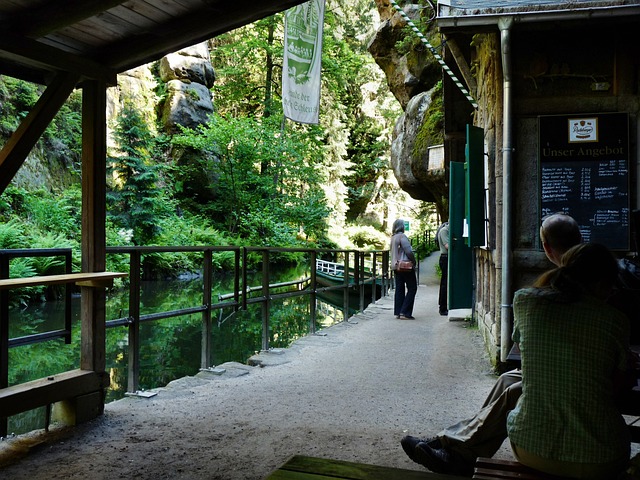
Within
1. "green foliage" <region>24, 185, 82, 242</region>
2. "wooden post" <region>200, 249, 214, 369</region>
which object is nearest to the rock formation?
"green foliage" <region>24, 185, 82, 242</region>

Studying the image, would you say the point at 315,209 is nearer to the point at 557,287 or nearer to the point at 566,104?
the point at 566,104

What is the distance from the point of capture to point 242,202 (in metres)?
24.3

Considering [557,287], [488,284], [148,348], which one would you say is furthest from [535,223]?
[148,348]

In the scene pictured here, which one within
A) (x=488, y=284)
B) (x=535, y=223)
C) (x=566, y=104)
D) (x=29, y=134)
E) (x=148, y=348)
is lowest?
(x=148, y=348)

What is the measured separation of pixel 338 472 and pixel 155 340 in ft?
32.6

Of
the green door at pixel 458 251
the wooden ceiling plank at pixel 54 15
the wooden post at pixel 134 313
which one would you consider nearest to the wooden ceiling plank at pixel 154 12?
the wooden ceiling plank at pixel 54 15

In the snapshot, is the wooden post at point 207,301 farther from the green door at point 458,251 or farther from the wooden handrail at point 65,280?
the green door at point 458,251

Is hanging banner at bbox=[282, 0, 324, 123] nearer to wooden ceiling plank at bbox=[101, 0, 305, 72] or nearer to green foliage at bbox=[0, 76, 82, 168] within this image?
wooden ceiling plank at bbox=[101, 0, 305, 72]

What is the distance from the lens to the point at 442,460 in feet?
9.77

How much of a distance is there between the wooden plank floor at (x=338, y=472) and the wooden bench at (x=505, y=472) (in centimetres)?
47

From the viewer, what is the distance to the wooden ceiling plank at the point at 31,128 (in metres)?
3.64

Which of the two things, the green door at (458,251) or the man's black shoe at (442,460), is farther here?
the green door at (458,251)

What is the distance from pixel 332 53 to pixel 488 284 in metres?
24.0

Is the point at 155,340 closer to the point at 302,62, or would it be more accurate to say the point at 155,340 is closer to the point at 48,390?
the point at 302,62
